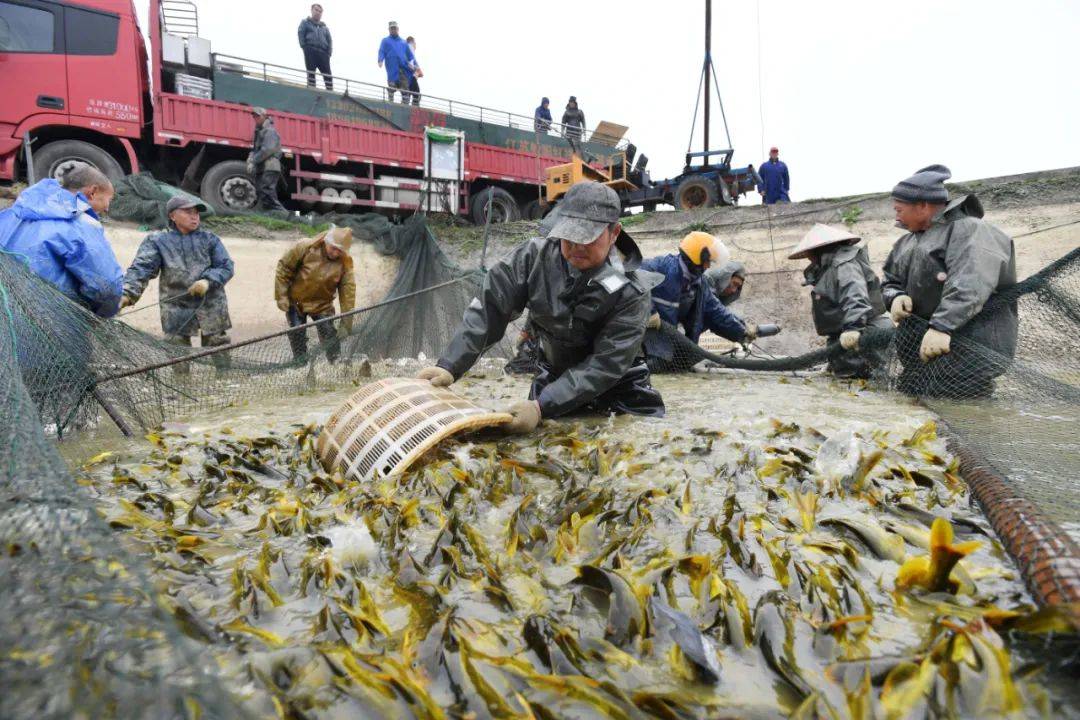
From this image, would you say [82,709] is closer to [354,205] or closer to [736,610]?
[736,610]

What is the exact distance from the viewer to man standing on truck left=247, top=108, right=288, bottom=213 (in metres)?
9.83

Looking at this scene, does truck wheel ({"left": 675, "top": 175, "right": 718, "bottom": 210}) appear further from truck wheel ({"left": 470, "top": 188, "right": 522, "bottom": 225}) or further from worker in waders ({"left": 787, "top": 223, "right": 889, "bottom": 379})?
worker in waders ({"left": 787, "top": 223, "right": 889, "bottom": 379})

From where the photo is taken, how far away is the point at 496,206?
13.4 metres

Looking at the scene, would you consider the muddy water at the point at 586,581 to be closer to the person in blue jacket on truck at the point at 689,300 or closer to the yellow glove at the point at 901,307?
the yellow glove at the point at 901,307

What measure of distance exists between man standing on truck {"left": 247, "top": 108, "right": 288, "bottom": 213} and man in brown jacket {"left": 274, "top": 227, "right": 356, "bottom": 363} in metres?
4.63

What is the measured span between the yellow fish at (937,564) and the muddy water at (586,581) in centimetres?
2

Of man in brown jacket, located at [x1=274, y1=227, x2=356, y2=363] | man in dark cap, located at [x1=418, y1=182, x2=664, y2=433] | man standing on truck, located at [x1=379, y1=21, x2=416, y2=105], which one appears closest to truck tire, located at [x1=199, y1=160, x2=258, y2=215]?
man standing on truck, located at [x1=379, y1=21, x2=416, y2=105]

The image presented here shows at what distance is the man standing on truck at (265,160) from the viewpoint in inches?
387

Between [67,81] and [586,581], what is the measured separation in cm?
1107

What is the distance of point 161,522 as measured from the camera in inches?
75.6

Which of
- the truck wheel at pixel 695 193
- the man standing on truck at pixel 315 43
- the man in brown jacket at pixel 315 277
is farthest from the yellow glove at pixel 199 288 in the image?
the truck wheel at pixel 695 193

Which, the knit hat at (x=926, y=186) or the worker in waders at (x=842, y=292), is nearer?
the knit hat at (x=926, y=186)

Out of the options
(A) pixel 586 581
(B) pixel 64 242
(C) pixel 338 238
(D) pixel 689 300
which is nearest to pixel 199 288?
(C) pixel 338 238

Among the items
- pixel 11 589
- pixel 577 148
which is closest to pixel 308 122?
pixel 577 148
